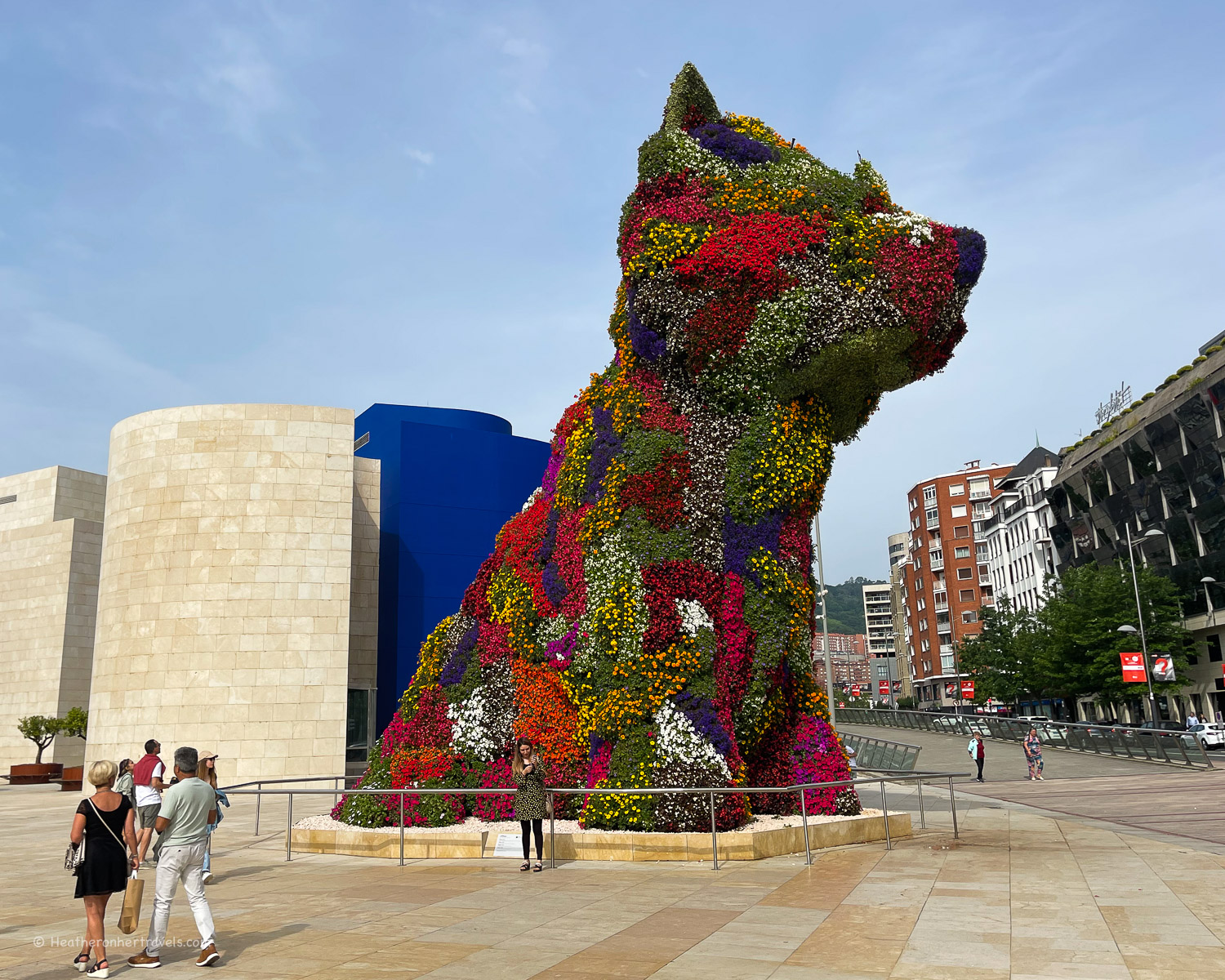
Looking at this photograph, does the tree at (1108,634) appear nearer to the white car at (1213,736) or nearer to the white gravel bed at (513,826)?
the white car at (1213,736)

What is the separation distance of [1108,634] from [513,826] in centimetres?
4001

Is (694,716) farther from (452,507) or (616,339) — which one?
(452,507)

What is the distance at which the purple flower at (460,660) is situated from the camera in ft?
46.0

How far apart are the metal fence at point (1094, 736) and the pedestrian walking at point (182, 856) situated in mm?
25684

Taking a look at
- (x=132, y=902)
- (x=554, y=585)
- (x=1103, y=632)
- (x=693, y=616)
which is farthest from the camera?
(x=1103, y=632)

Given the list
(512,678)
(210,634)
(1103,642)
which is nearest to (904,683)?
(1103,642)

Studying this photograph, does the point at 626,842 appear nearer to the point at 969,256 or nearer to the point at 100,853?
the point at 100,853

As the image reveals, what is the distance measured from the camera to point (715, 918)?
25.8 feet

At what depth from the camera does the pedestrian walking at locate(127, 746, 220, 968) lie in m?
6.75

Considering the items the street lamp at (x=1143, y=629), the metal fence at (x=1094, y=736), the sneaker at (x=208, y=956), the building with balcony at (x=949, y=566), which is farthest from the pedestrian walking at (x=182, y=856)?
the building with balcony at (x=949, y=566)

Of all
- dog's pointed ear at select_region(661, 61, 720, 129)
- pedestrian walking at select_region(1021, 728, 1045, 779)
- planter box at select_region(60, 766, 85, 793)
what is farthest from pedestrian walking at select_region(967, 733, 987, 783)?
planter box at select_region(60, 766, 85, 793)

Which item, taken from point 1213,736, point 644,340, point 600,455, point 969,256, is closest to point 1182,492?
point 1213,736

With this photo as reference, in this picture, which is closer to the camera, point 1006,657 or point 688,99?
point 688,99

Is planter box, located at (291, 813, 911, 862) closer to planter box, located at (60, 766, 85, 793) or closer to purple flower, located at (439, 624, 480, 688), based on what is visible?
purple flower, located at (439, 624, 480, 688)
